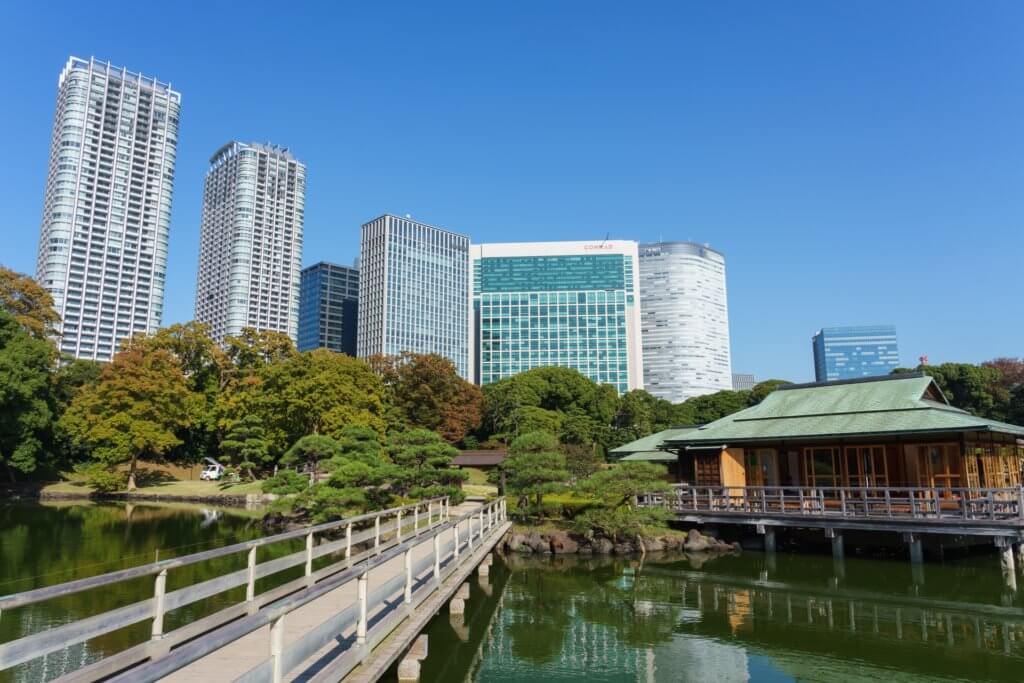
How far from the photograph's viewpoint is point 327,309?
13325cm

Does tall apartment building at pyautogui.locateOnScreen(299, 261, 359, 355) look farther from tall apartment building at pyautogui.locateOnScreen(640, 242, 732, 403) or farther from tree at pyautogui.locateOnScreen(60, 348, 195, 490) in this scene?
tree at pyautogui.locateOnScreen(60, 348, 195, 490)

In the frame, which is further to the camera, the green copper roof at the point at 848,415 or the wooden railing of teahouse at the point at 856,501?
the green copper roof at the point at 848,415

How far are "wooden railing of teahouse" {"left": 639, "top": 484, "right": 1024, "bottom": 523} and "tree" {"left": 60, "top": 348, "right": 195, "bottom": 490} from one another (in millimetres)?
34549

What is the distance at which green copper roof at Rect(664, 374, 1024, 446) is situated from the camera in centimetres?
1888

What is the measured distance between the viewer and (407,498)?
80.9 feet

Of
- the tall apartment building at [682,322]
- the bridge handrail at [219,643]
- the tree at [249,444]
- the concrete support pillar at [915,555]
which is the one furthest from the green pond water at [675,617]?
the tall apartment building at [682,322]

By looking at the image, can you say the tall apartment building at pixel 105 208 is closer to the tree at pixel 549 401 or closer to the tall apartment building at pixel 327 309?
the tall apartment building at pixel 327 309

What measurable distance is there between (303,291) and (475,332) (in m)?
41.4

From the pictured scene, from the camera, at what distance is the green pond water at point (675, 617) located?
400 inches

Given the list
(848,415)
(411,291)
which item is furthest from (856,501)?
(411,291)

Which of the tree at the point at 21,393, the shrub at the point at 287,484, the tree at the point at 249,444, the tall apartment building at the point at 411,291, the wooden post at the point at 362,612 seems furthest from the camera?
the tall apartment building at the point at 411,291

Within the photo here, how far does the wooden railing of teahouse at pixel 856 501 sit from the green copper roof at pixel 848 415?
176 cm

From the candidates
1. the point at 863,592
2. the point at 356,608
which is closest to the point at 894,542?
the point at 863,592

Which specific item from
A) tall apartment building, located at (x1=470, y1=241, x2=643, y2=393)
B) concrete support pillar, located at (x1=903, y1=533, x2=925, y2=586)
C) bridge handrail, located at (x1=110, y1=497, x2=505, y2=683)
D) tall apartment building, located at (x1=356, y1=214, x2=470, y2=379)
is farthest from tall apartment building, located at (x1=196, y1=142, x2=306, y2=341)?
bridge handrail, located at (x1=110, y1=497, x2=505, y2=683)
